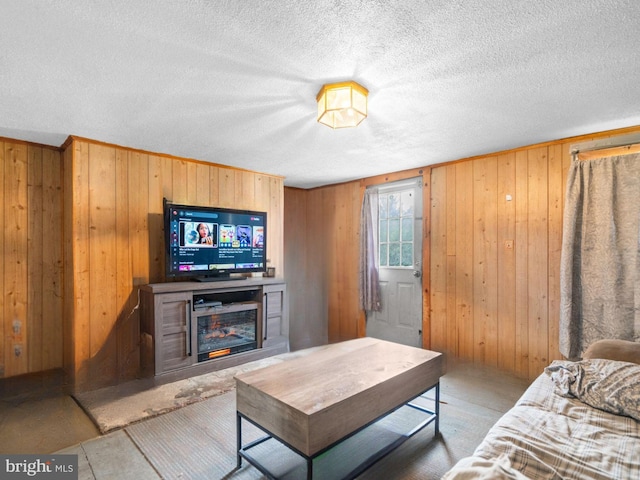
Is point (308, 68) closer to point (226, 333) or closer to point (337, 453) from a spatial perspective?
point (337, 453)

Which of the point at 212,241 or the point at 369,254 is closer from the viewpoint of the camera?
the point at 212,241

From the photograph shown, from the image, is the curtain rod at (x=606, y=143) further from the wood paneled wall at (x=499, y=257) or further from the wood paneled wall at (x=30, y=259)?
the wood paneled wall at (x=30, y=259)

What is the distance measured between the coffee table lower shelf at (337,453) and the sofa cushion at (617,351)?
104 cm

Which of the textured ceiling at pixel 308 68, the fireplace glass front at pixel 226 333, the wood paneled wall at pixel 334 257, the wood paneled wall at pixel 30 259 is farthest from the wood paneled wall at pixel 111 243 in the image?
the wood paneled wall at pixel 334 257

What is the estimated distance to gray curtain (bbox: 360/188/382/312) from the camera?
4.33 metres

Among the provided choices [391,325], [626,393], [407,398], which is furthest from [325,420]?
[391,325]

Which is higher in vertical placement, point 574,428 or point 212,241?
point 212,241

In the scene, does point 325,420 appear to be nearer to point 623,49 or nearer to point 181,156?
point 623,49

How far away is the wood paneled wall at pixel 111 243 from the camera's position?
9.61 ft

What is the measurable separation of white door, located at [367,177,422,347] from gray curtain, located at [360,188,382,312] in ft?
0.24

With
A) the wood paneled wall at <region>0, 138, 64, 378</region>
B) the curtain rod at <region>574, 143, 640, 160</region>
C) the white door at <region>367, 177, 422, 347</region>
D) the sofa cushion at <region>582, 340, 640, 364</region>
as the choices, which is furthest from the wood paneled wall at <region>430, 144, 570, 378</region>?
the wood paneled wall at <region>0, 138, 64, 378</region>

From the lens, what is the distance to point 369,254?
4332 millimetres

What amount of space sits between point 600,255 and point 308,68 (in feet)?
8.59

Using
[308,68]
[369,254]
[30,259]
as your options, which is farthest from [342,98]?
[30,259]
